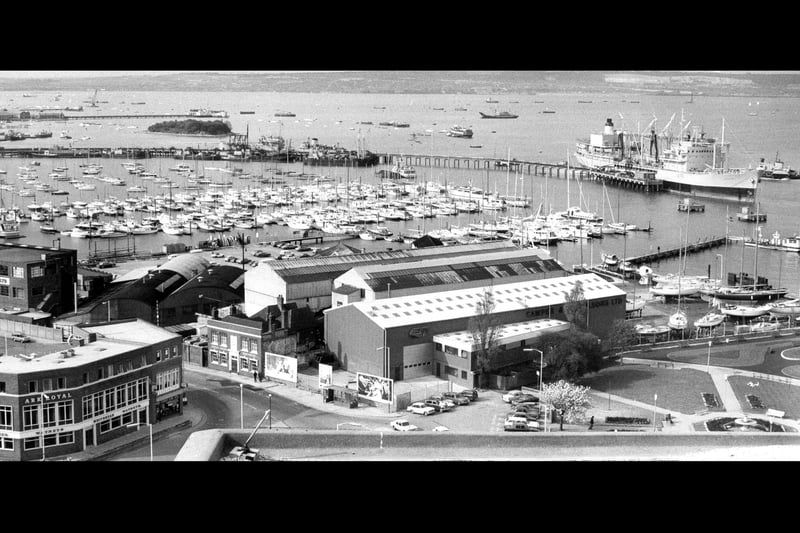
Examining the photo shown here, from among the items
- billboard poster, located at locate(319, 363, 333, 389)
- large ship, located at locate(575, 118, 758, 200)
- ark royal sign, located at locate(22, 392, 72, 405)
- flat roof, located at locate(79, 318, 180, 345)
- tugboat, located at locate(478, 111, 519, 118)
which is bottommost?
billboard poster, located at locate(319, 363, 333, 389)

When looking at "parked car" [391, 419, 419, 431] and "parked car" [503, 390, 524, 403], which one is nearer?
"parked car" [391, 419, 419, 431]

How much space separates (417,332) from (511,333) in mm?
647

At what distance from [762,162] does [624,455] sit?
20053 mm

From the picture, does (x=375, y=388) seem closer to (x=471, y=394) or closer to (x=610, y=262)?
(x=471, y=394)

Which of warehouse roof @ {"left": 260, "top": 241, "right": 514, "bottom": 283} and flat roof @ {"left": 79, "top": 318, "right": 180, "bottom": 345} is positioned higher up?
warehouse roof @ {"left": 260, "top": 241, "right": 514, "bottom": 283}

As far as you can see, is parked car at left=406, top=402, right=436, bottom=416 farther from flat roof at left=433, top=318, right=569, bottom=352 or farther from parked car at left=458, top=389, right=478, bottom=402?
flat roof at left=433, top=318, right=569, bottom=352

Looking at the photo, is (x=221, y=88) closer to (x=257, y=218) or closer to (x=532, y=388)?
(x=257, y=218)

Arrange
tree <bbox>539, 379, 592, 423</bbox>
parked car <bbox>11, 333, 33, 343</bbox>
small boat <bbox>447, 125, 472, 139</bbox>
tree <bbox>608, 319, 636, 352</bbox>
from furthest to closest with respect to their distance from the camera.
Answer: small boat <bbox>447, 125, 472, 139</bbox>, parked car <bbox>11, 333, 33, 343</bbox>, tree <bbox>608, 319, 636, 352</bbox>, tree <bbox>539, 379, 592, 423</bbox>

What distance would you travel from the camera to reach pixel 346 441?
411 cm

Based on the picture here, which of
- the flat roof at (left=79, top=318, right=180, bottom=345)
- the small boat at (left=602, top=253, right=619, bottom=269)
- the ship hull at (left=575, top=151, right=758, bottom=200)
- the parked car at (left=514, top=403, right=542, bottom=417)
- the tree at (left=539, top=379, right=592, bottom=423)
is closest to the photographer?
the tree at (left=539, top=379, right=592, bottom=423)

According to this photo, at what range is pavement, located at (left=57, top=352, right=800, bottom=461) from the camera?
5.77 m

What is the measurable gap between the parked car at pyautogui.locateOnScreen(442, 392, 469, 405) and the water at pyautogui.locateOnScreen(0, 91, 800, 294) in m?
5.62

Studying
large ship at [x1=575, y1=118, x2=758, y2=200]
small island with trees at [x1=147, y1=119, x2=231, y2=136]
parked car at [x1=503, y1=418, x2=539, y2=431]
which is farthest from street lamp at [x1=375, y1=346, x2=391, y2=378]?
small island with trees at [x1=147, y1=119, x2=231, y2=136]

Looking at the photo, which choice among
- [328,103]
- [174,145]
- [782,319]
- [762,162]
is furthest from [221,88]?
[782,319]
